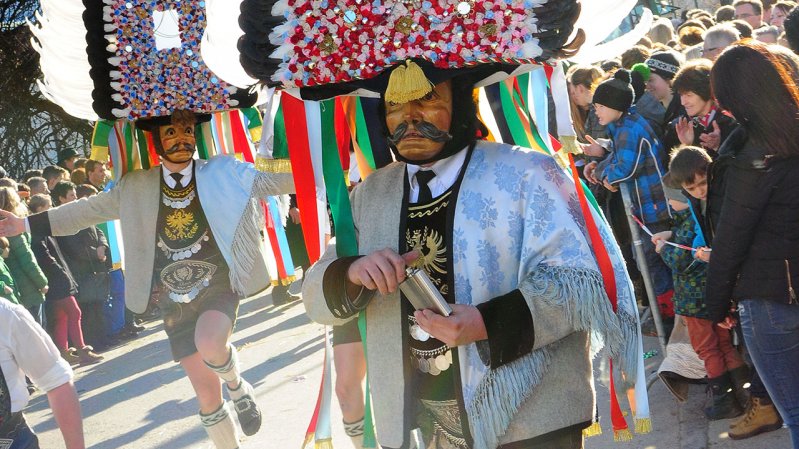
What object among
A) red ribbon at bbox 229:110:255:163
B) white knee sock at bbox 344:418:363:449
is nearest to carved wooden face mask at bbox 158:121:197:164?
red ribbon at bbox 229:110:255:163

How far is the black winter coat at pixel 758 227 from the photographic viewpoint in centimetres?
338

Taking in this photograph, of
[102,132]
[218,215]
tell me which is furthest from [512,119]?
[102,132]

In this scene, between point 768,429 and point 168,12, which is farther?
point 168,12

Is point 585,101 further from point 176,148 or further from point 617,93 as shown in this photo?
point 176,148

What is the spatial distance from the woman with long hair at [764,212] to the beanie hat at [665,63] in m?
3.42

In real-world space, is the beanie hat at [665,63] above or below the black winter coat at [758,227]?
below

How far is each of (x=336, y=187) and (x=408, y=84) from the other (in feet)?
1.91

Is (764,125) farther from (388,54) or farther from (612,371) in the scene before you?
(388,54)

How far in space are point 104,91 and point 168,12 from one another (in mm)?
509

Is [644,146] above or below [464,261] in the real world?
below

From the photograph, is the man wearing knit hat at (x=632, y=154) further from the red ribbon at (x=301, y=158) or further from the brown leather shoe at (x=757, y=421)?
the red ribbon at (x=301, y=158)

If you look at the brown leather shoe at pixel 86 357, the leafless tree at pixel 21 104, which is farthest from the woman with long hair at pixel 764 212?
the leafless tree at pixel 21 104

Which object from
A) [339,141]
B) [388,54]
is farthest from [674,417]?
[388,54]

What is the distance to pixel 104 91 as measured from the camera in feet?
16.5
